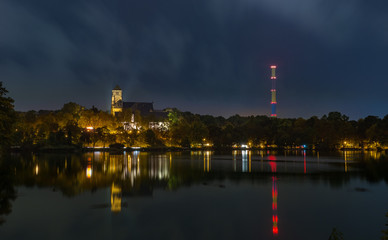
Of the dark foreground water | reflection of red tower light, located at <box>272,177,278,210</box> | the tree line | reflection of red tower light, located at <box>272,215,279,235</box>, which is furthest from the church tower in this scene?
reflection of red tower light, located at <box>272,215,279,235</box>

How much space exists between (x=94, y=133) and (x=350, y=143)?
3205 inches

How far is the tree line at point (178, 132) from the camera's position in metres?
81.4

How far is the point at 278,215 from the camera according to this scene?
50.5ft

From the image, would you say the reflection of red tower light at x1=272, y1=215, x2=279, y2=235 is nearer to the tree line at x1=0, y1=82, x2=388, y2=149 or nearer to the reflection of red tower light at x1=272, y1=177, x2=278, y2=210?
the reflection of red tower light at x1=272, y1=177, x2=278, y2=210

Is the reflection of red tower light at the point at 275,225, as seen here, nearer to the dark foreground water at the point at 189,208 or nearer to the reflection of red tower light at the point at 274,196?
the dark foreground water at the point at 189,208

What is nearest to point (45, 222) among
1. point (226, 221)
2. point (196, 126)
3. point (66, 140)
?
point (226, 221)

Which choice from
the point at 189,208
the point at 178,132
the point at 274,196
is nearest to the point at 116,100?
the point at 178,132

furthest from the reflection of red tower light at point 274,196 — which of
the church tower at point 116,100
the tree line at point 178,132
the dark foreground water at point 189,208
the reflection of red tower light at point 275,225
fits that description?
the church tower at point 116,100

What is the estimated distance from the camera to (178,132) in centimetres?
10238

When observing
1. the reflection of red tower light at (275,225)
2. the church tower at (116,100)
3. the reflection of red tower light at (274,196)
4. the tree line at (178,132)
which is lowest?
the reflection of red tower light at (275,225)

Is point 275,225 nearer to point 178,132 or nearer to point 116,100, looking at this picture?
point 178,132

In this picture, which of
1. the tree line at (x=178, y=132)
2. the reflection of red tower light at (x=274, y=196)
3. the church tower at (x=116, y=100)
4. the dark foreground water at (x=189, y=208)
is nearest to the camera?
the dark foreground water at (x=189, y=208)

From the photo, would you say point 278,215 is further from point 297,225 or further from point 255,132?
point 255,132

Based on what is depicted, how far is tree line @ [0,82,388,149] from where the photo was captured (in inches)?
3204
